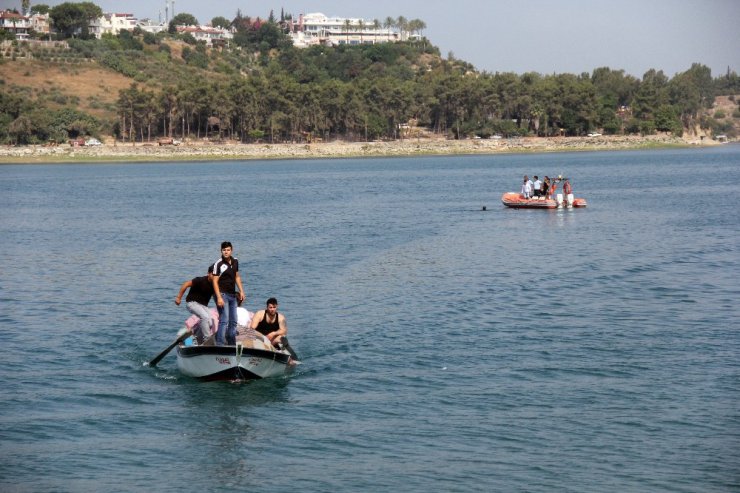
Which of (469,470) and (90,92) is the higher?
(90,92)

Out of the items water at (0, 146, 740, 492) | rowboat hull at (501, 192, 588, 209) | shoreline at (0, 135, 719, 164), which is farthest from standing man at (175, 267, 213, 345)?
shoreline at (0, 135, 719, 164)

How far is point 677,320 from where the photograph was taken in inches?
1154

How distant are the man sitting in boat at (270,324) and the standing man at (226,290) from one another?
1.45 meters

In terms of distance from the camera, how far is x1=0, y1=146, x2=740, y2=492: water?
1811cm

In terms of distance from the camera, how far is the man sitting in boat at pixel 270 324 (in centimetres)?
2431

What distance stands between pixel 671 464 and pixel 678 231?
3806cm

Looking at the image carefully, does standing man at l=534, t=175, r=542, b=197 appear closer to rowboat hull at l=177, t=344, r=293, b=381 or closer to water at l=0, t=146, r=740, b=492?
water at l=0, t=146, r=740, b=492

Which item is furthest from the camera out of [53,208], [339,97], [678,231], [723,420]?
[339,97]

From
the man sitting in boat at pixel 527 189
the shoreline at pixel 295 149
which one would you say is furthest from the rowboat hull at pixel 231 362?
the shoreline at pixel 295 149

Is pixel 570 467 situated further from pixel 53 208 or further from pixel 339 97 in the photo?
pixel 339 97

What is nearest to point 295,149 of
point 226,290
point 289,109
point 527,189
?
point 289,109

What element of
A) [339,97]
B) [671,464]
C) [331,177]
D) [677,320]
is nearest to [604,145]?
[339,97]

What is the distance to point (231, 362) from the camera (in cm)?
2306

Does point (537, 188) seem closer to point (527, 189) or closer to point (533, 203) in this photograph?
point (527, 189)
